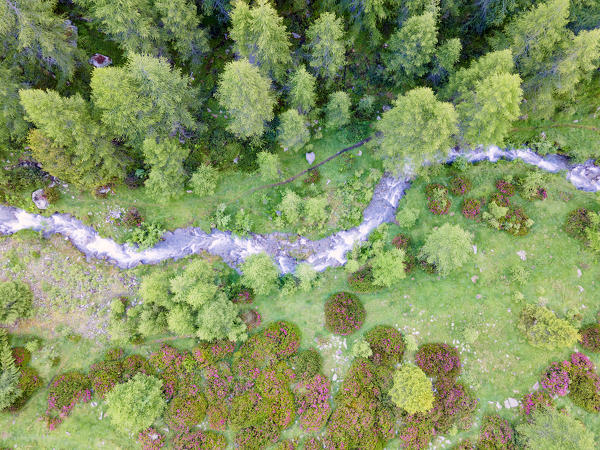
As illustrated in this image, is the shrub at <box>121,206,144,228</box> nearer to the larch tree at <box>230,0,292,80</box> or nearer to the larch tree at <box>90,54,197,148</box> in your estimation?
the larch tree at <box>90,54,197,148</box>

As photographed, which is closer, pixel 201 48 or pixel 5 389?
pixel 5 389

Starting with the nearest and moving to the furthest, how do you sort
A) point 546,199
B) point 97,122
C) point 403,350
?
point 97,122 → point 403,350 → point 546,199

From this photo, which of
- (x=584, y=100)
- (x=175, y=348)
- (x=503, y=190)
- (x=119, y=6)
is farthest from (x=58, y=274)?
(x=584, y=100)

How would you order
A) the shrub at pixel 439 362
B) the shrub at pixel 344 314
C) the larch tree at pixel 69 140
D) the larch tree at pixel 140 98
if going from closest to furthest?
the larch tree at pixel 69 140
the larch tree at pixel 140 98
the shrub at pixel 439 362
the shrub at pixel 344 314

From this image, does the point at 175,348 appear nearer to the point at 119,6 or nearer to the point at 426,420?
the point at 426,420

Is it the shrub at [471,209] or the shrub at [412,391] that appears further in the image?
the shrub at [471,209]

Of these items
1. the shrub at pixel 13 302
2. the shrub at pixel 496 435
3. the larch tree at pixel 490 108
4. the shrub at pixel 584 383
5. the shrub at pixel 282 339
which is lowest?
the shrub at pixel 496 435

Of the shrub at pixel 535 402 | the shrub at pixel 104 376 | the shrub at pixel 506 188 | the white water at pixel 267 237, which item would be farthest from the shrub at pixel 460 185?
the shrub at pixel 104 376

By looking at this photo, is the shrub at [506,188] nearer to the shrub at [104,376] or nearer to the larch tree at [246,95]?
the larch tree at [246,95]
